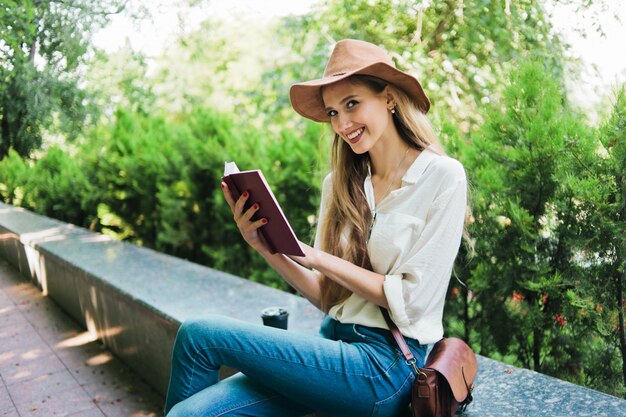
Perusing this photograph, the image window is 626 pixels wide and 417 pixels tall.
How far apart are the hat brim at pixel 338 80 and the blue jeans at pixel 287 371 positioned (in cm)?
84

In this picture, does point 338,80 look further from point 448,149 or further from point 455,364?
point 448,149

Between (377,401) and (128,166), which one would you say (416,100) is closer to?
(377,401)

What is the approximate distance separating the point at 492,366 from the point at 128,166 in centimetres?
501

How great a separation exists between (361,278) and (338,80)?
673 millimetres

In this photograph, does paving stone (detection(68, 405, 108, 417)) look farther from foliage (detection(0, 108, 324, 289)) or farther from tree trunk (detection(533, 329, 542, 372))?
tree trunk (detection(533, 329, 542, 372))

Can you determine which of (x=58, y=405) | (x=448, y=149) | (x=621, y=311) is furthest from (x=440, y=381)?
(x=58, y=405)

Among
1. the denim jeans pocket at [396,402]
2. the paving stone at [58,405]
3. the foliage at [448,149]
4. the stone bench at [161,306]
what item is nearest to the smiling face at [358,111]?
the foliage at [448,149]

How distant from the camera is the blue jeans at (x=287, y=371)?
1.65 meters

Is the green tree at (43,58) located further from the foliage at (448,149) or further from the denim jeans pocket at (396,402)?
the denim jeans pocket at (396,402)

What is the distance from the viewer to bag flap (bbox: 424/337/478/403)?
5.24ft

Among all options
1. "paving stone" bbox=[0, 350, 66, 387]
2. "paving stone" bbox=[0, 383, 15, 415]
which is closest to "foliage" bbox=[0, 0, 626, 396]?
"paving stone" bbox=[0, 350, 66, 387]

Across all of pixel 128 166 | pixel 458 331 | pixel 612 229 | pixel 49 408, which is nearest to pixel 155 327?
pixel 49 408

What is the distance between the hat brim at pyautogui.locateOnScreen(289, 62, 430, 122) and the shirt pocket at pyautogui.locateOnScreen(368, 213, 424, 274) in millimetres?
462

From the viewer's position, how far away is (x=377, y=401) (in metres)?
1.65
